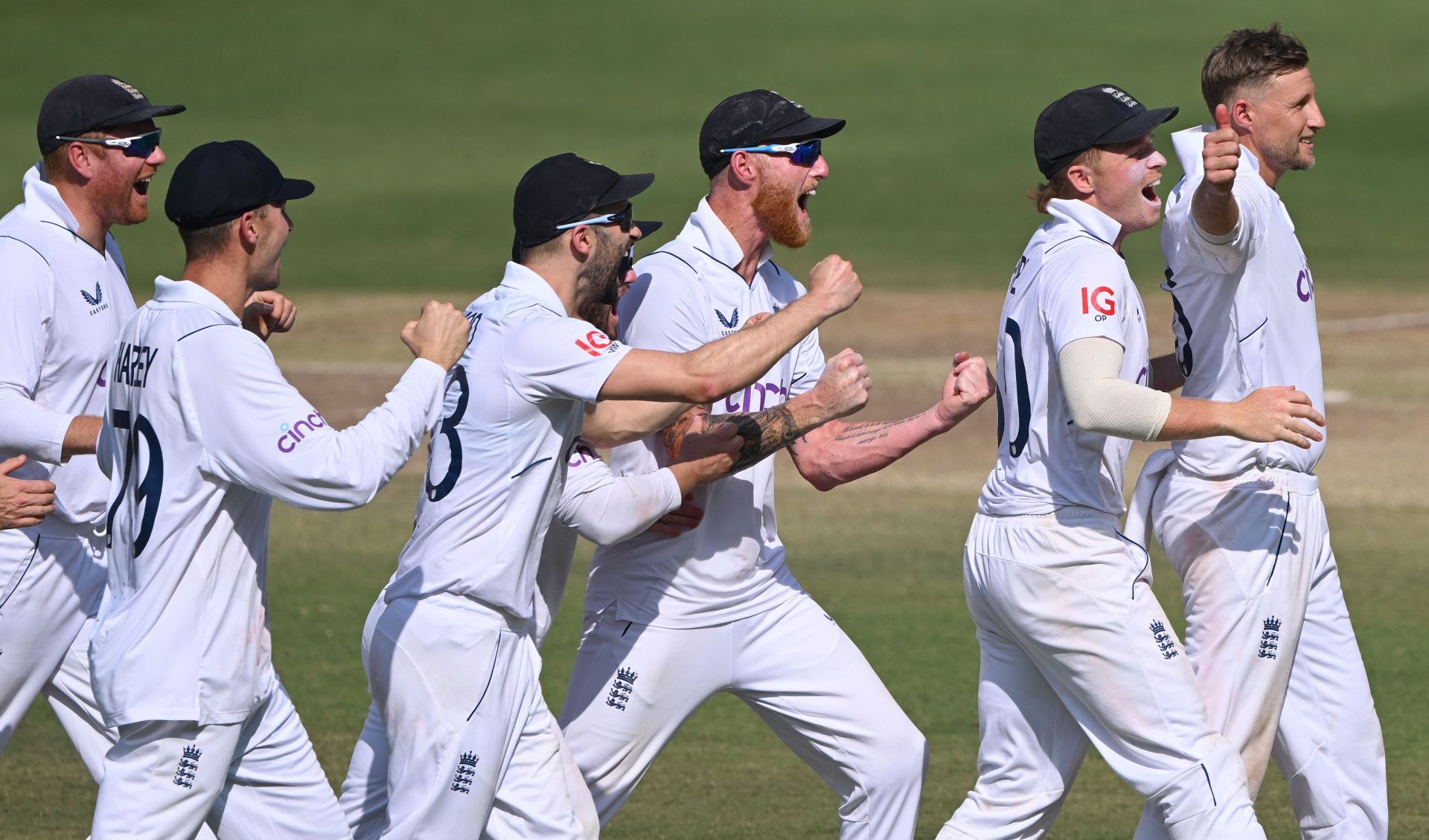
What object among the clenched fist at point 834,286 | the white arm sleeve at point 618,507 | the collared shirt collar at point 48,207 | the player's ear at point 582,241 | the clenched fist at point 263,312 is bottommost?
the white arm sleeve at point 618,507

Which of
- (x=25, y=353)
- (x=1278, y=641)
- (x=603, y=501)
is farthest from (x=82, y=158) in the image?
(x=1278, y=641)

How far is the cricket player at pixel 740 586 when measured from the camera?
20.6ft

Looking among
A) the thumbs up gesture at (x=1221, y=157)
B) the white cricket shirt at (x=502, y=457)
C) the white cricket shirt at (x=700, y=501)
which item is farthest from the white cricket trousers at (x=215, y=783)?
the thumbs up gesture at (x=1221, y=157)

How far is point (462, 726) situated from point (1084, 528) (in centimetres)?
189

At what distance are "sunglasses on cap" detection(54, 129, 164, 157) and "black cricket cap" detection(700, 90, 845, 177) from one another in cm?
181

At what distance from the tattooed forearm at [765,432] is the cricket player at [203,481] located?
1193 millimetres

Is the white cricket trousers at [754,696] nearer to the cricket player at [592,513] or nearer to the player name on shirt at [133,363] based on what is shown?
the cricket player at [592,513]

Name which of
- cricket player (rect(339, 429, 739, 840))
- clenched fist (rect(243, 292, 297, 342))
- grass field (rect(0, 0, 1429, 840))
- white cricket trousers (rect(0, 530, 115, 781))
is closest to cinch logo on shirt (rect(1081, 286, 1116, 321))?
cricket player (rect(339, 429, 739, 840))

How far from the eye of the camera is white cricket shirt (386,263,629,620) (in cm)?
544

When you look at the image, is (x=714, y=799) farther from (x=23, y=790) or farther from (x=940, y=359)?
(x=940, y=359)

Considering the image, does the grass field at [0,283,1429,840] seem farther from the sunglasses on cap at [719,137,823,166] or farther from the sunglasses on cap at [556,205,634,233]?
the sunglasses on cap at [556,205,634,233]

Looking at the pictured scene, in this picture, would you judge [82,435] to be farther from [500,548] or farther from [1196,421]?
[1196,421]

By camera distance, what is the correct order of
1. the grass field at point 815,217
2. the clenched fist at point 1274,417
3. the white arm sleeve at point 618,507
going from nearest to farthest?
the clenched fist at point 1274,417
the white arm sleeve at point 618,507
the grass field at point 815,217

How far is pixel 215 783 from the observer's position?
16.8 feet
